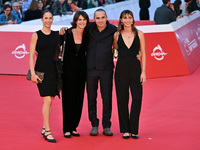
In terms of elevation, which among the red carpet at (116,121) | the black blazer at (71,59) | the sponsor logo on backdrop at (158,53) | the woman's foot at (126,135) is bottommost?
the red carpet at (116,121)

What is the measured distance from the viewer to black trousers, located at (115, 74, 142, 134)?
671 centimetres

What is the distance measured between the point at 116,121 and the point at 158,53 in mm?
4099

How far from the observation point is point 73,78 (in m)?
6.74

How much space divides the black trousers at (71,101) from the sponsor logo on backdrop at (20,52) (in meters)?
5.12

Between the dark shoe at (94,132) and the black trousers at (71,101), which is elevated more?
the black trousers at (71,101)

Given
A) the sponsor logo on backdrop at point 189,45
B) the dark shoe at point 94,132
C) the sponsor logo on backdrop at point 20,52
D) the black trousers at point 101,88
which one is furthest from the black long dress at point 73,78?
the sponsor logo on backdrop at point 189,45

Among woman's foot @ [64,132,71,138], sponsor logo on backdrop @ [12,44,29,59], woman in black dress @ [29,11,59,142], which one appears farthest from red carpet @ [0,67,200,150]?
sponsor logo on backdrop @ [12,44,29,59]

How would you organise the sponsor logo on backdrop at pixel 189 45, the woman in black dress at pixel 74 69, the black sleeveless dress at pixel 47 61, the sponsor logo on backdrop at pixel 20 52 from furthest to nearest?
the sponsor logo on backdrop at pixel 189 45
the sponsor logo on backdrop at pixel 20 52
the woman in black dress at pixel 74 69
the black sleeveless dress at pixel 47 61

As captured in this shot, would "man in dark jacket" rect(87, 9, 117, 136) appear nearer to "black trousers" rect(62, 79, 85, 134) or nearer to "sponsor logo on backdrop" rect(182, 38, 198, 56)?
"black trousers" rect(62, 79, 85, 134)

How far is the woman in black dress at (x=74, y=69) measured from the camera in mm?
6715

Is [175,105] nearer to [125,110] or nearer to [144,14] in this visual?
[125,110]

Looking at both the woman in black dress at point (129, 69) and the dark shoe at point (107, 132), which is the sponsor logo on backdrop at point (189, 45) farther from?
the dark shoe at point (107, 132)

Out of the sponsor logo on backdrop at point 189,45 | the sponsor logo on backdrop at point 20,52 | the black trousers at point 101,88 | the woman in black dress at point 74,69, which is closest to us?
the woman in black dress at point 74,69

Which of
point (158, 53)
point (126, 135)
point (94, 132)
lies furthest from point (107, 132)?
point (158, 53)
